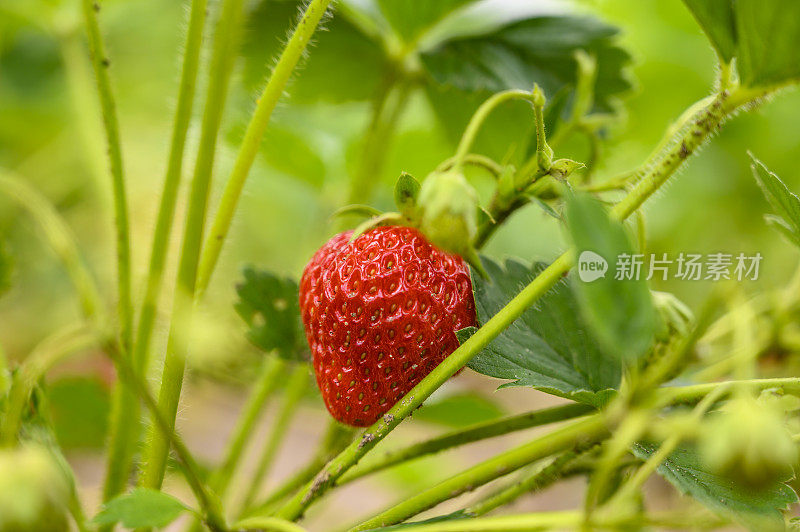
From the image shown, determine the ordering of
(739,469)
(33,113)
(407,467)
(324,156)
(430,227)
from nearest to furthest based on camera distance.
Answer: (739,469)
(430,227)
(324,156)
(407,467)
(33,113)

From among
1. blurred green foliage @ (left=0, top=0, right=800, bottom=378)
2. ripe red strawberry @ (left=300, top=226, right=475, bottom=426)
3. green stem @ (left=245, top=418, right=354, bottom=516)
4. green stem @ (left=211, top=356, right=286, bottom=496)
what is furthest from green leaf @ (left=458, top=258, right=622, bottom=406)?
blurred green foliage @ (left=0, top=0, right=800, bottom=378)

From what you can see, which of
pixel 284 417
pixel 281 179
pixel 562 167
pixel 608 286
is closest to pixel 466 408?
pixel 284 417

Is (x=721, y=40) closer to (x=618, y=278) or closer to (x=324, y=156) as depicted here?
(x=618, y=278)

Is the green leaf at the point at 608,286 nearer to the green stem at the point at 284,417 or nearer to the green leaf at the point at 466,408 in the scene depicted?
the green stem at the point at 284,417

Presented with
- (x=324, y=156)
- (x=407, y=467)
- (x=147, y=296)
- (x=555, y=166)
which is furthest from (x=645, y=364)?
(x=407, y=467)

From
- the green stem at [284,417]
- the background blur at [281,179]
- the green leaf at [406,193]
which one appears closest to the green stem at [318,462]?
the green stem at [284,417]

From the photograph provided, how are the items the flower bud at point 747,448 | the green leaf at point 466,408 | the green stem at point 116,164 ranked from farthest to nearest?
the green leaf at point 466,408, the green stem at point 116,164, the flower bud at point 747,448

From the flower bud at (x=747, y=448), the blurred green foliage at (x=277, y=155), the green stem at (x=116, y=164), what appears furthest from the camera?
the blurred green foliage at (x=277, y=155)
